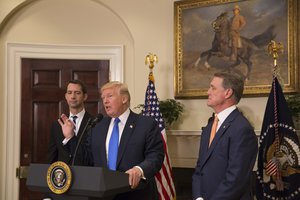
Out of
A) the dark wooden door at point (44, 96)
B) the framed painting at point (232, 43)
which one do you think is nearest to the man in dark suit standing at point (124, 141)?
the framed painting at point (232, 43)

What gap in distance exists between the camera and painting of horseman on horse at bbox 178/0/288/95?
4.53 meters

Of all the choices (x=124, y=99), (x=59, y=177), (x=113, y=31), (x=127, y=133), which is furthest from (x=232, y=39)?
(x=59, y=177)

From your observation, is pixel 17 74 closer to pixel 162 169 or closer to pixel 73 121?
pixel 73 121

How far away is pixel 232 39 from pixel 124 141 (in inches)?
103

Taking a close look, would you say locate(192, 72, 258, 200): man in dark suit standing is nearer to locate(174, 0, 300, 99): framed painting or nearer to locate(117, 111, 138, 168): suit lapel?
locate(117, 111, 138, 168): suit lapel

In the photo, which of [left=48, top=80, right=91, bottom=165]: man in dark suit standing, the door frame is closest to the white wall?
the door frame

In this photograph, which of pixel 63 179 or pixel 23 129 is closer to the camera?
pixel 63 179

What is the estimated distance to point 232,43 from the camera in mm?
4746

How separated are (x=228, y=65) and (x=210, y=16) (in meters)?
0.64

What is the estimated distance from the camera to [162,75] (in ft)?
16.9

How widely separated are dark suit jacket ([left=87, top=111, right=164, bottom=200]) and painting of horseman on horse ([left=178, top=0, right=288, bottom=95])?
2.30 metres

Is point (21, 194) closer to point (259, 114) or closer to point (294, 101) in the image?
point (259, 114)

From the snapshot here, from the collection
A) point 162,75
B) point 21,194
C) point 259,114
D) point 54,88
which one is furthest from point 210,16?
point 21,194

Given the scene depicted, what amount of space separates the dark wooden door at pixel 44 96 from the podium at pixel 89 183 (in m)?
3.12
